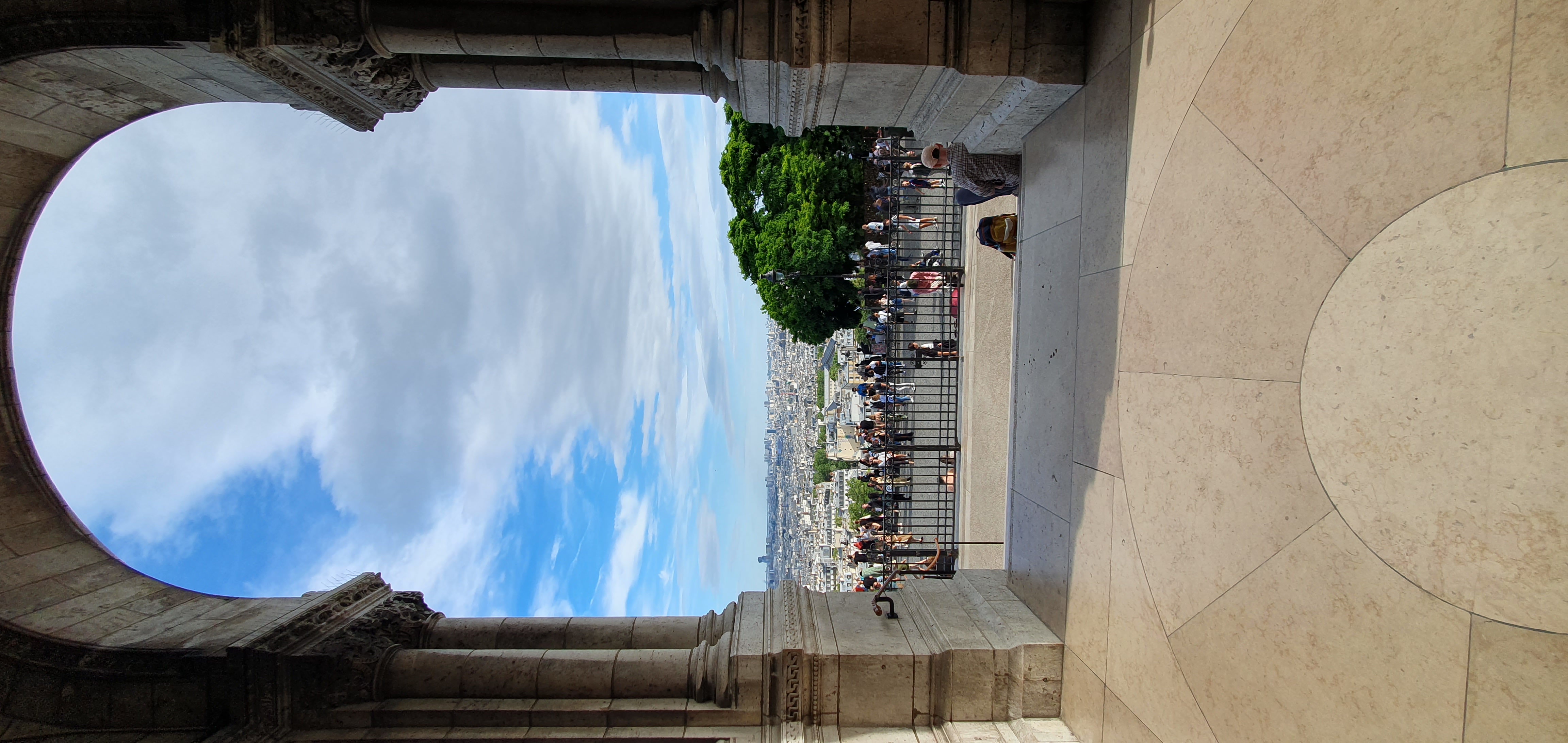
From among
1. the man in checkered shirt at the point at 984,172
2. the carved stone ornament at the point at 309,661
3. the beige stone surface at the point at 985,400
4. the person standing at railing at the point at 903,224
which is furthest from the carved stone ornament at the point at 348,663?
the person standing at railing at the point at 903,224

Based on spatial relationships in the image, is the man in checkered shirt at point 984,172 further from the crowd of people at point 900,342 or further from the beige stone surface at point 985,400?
the crowd of people at point 900,342

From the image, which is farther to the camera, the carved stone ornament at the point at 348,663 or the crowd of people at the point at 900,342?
the crowd of people at the point at 900,342

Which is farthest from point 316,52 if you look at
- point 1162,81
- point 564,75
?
point 1162,81

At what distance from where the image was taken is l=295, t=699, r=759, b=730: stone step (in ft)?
20.0

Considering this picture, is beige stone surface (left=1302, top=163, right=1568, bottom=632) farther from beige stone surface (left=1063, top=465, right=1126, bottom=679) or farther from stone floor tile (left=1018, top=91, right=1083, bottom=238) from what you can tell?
stone floor tile (left=1018, top=91, right=1083, bottom=238)

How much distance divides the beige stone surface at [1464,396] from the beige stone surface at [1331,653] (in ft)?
0.63

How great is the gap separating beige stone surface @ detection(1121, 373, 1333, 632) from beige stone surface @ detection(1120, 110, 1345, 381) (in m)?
0.19

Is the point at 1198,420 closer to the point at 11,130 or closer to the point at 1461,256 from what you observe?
the point at 1461,256

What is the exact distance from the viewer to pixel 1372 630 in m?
3.71

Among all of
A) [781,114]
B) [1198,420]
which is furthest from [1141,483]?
[781,114]

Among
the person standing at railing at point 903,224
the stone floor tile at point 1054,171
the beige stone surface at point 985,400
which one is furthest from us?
the person standing at railing at point 903,224

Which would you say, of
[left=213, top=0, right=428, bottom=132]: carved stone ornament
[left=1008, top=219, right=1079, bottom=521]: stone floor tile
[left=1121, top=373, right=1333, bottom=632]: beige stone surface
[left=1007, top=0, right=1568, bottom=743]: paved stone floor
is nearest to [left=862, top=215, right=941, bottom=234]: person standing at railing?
[left=1008, top=219, right=1079, bottom=521]: stone floor tile

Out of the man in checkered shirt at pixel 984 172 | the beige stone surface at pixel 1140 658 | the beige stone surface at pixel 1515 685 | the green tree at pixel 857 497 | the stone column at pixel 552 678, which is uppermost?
the man in checkered shirt at pixel 984 172

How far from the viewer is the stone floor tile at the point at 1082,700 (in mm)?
6074
